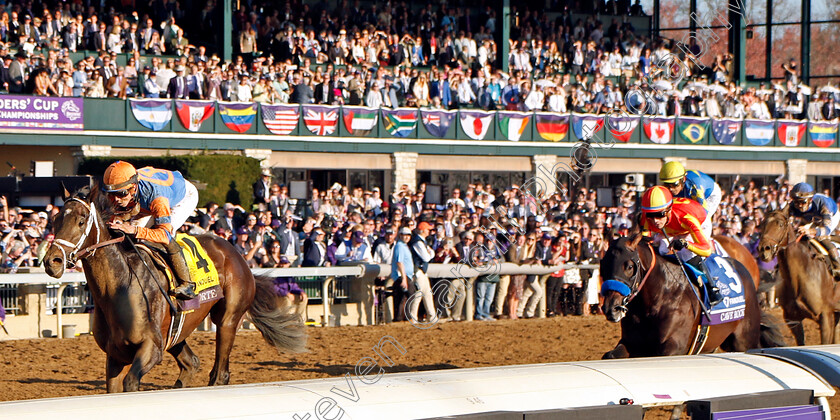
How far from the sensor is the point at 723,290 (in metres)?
6.73

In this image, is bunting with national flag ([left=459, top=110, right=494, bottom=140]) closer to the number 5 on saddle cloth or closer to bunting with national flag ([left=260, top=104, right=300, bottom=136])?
bunting with national flag ([left=260, top=104, right=300, bottom=136])

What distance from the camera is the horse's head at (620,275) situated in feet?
19.5

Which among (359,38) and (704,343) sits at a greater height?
(359,38)

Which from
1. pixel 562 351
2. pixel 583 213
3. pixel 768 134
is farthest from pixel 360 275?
pixel 768 134

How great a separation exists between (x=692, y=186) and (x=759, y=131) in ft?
68.1

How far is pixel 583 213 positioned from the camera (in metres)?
17.0

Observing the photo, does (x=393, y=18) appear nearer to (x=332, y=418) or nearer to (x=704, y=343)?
(x=704, y=343)

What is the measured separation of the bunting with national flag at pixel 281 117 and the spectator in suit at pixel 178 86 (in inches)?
66.7

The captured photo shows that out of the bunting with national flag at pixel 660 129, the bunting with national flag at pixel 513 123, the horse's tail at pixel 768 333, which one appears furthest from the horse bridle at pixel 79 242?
the bunting with national flag at pixel 660 129

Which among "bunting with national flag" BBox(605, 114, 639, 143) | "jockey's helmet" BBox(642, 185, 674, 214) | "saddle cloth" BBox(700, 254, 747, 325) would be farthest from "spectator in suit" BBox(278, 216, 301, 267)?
"bunting with national flag" BBox(605, 114, 639, 143)

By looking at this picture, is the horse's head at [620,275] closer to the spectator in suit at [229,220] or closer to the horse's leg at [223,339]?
the horse's leg at [223,339]

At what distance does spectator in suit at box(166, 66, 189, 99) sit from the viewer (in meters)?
19.4

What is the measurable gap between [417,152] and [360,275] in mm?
11558

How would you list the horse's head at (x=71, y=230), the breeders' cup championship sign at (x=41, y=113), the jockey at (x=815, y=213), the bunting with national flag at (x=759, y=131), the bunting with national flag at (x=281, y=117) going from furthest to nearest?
1. the bunting with national flag at (x=759, y=131)
2. the bunting with national flag at (x=281, y=117)
3. the breeders' cup championship sign at (x=41, y=113)
4. the jockey at (x=815, y=213)
5. the horse's head at (x=71, y=230)
